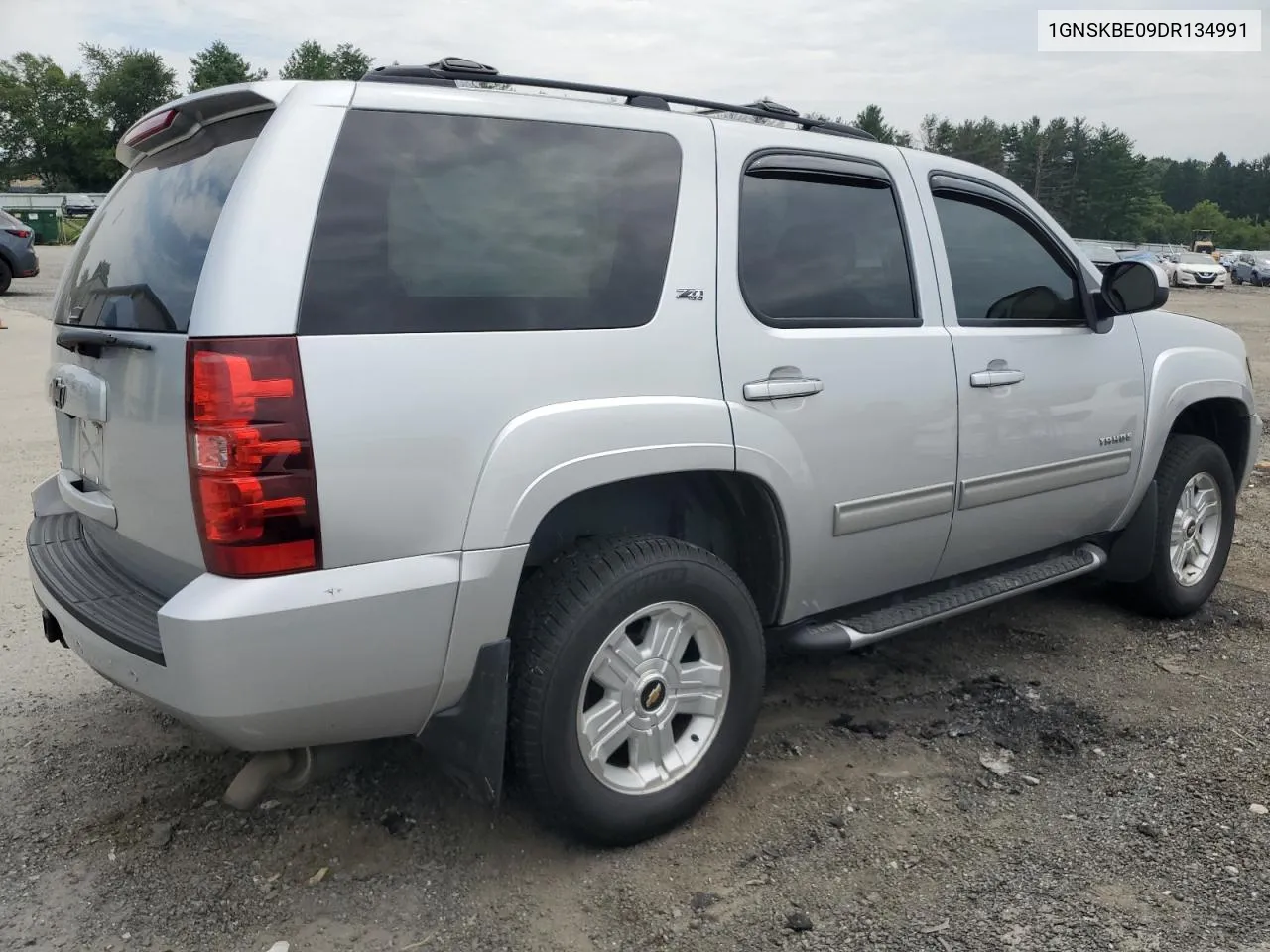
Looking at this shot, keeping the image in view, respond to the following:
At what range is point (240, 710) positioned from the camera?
2.21 metres

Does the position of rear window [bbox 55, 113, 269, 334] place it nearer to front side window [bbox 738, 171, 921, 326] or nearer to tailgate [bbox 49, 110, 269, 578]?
tailgate [bbox 49, 110, 269, 578]

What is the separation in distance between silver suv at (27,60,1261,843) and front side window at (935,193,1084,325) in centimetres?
3

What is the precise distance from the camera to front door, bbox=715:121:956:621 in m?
2.92

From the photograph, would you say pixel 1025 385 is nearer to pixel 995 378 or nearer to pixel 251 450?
pixel 995 378

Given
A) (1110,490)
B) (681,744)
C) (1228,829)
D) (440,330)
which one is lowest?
(1228,829)

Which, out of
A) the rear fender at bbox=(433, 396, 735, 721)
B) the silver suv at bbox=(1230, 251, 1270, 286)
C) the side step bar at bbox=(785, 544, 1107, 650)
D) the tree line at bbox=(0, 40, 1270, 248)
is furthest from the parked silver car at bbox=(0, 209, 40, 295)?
the tree line at bbox=(0, 40, 1270, 248)

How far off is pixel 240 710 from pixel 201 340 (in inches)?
30.3

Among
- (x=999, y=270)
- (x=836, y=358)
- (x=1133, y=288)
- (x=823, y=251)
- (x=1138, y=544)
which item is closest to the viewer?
(x=836, y=358)

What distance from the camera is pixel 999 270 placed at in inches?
149

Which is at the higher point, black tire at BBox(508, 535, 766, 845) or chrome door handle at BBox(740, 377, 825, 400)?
chrome door handle at BBox(740, 377, 825, 400)

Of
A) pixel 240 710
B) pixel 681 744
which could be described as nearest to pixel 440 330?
pixel 240 710

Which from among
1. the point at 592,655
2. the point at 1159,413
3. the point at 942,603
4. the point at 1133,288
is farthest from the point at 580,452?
the point at 1159,413

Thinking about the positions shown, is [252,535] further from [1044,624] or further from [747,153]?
[1044,624]

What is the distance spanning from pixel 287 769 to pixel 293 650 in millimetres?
586
